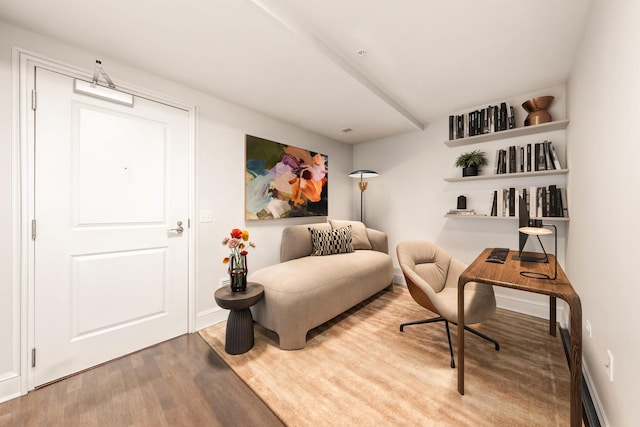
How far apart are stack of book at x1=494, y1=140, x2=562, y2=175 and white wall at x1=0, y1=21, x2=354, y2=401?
2183 millimetres

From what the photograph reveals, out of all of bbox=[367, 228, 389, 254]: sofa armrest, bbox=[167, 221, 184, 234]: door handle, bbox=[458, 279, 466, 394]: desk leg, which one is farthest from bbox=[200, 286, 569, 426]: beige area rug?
bbox=[367, 228, 389, 254]: sofa armrest

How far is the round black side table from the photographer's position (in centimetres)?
196

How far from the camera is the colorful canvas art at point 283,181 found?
2.85m

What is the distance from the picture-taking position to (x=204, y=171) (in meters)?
2.46

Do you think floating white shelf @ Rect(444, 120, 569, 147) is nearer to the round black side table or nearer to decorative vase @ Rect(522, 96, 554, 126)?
decorative vase @ Rect(522, 96, 554, 126)

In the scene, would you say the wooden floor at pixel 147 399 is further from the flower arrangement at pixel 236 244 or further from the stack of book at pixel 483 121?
the stack of book at pixel 483 121

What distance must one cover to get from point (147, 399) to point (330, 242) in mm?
2150

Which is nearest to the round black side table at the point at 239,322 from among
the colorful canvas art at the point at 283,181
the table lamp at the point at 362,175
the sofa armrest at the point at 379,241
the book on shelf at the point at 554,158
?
the colorful canvas art at the point at 283,181

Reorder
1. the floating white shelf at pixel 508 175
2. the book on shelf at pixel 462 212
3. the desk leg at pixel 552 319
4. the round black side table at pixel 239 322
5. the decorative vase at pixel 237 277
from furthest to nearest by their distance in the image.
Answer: the book on shelf at pixel 462 212 < the floating white shelf at pixel 508 175 < the desk leg at pixel 552 319 < the decorative vase at pixel 237 277 < the round black side table at pixel 239 322

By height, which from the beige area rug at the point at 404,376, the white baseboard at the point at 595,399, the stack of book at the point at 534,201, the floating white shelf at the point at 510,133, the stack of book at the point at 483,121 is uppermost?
the stack of book at the point at 483,121

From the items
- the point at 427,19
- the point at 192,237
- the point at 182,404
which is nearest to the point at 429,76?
the point at 427,19

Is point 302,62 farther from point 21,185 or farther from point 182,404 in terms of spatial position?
point 182,404

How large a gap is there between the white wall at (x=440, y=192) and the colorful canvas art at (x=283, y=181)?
2.97ft

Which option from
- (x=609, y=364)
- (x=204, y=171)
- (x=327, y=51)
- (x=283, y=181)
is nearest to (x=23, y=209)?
(x=204, y=171)
